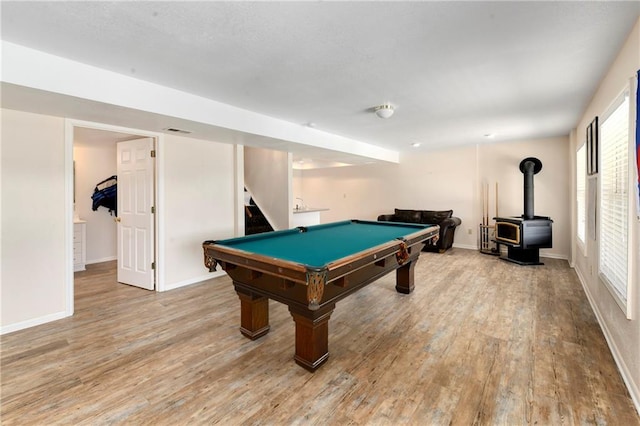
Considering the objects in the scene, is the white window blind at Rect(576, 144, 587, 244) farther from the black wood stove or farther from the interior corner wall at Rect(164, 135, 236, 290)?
the interior corner wall at Rect(164, 135, 236, 290)

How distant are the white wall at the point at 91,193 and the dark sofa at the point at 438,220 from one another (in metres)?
5.72

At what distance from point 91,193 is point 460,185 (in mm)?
7577

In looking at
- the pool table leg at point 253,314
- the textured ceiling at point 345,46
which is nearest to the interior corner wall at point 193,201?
the textured ceiling at point 345,46

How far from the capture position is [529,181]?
16.5ft

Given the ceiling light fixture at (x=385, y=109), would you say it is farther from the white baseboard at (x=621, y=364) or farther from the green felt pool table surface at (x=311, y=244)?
the white baseboard at (x=621, y=364)

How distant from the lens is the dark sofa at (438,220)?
233 inches

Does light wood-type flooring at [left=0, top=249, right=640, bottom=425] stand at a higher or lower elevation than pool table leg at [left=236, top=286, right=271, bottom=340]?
lower

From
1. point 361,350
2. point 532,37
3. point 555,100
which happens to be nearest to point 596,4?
point 532,37

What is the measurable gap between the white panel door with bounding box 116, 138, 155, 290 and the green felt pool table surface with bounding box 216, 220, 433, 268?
190 centimetres

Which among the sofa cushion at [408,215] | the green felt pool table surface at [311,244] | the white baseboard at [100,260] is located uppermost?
the sofa cushion at [408,215]

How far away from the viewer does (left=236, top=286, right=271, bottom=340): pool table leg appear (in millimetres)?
2514

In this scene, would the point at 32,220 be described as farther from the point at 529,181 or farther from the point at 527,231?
the point at 529,181

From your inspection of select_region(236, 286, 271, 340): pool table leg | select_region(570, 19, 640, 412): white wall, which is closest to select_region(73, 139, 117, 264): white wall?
select_region(236, 286, 271, 340): pool table leg

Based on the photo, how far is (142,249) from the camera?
390 centimetres
